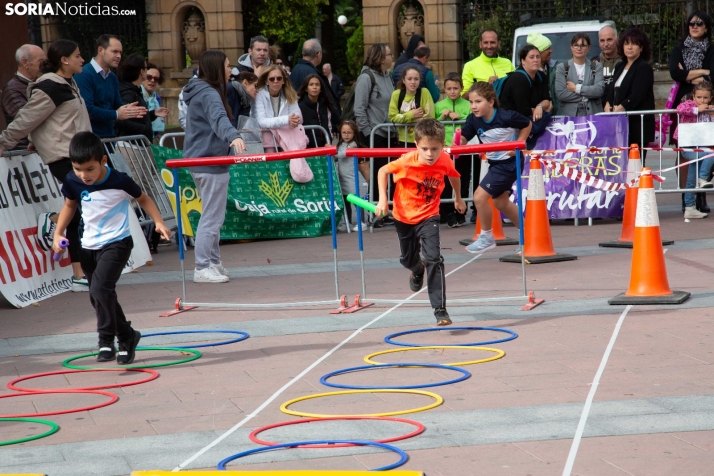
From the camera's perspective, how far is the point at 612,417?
5.27m

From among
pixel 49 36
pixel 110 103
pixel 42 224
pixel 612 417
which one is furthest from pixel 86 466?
pixel 49 36

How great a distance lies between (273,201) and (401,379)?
7429 millimetres

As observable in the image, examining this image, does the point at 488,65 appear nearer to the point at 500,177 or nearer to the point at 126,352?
the point at 500,177

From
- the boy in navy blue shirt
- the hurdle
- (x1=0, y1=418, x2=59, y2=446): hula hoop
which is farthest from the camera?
the hurdle

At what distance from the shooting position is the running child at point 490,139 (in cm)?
1043

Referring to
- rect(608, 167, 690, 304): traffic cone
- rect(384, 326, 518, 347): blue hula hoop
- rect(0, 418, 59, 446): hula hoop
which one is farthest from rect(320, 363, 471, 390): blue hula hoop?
rect(608, 167, 690, 304): traffic cone

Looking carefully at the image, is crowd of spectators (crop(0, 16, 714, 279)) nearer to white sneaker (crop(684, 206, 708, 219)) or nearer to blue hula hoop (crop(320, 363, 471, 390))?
white sneaker (crop(684, 206, 708, 219))

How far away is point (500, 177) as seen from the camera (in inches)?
413

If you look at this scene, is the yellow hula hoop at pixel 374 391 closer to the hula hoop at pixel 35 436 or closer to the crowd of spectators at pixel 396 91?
the hula hoop at pixel 35 436

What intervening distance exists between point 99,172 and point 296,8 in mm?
29152

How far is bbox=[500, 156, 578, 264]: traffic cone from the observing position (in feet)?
34.9

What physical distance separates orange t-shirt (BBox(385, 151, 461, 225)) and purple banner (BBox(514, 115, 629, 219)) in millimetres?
5558

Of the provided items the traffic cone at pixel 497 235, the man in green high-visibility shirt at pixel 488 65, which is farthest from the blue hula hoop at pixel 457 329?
the man in green high-visibility shirt at pixel 488 65

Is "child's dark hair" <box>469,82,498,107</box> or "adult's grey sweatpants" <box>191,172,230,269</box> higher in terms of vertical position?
"child's dark hair" <box>469,82,498,107</box>
